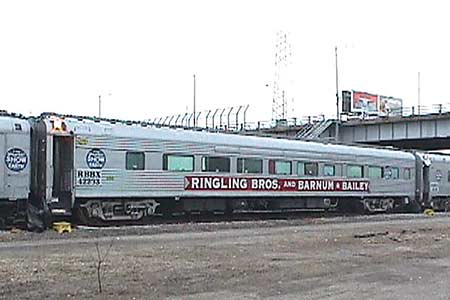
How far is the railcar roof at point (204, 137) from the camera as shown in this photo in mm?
24578

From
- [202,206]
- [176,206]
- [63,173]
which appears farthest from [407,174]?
[63,173]

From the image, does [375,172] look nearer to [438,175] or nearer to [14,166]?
[438,175]

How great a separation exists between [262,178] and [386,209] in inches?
443

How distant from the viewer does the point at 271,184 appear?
104ft

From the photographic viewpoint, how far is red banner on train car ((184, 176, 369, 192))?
2869 centimetres

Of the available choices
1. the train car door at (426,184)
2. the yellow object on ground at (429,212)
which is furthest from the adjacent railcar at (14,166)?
the train car door at (426,184)

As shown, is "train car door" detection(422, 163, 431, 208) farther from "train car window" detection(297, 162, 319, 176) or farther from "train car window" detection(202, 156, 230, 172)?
"train car window" detection(202, 156, 230, 172)

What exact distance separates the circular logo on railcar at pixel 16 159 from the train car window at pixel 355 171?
18.4m

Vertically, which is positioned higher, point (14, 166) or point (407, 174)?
point (14, 166)

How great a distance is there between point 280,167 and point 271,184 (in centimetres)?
103

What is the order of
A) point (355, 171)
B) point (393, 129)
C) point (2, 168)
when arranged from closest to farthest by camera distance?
point (2, 168)
point (355, 171)
point (393, 129)

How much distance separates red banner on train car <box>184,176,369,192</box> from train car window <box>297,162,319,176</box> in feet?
1.03

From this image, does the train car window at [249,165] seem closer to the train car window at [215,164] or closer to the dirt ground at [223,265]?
the train car window at [215,164]

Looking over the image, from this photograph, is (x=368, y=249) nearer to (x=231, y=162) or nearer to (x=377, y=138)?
(x=231, y=162)
